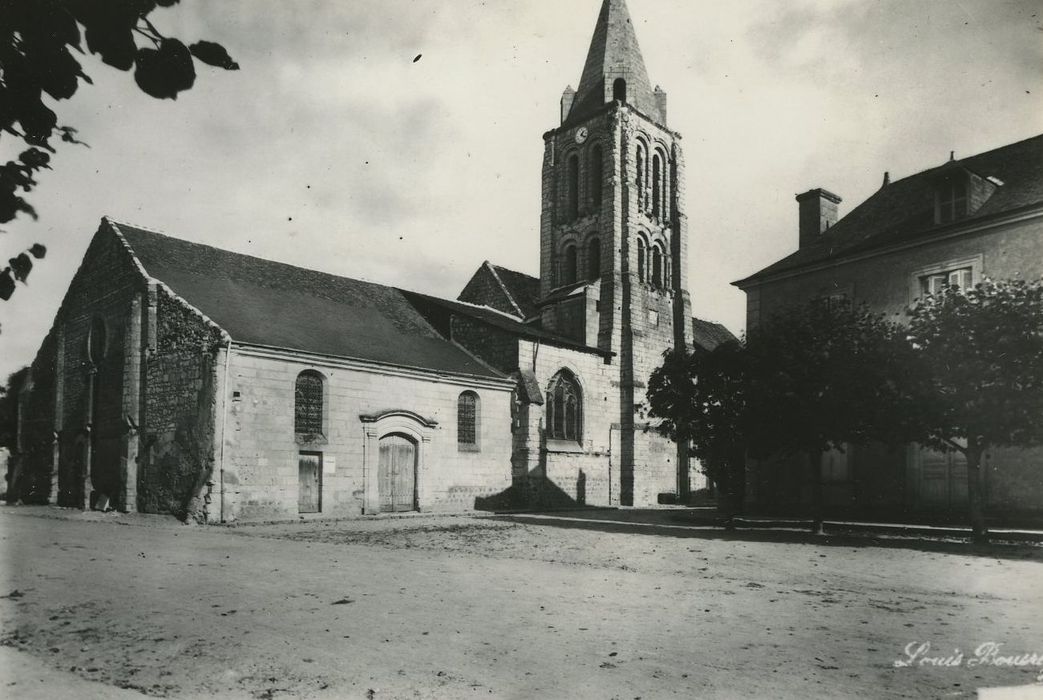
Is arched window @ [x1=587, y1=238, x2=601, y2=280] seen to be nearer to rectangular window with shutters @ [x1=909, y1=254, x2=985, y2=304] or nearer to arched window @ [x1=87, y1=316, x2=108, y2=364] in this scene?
rectangular window with shutters @ [x1=909, y1=254, x2=985, y2=304]

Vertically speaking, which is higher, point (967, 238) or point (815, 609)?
point (967, 238)

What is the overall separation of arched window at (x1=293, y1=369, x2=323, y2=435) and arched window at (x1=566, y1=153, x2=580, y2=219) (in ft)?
58.2

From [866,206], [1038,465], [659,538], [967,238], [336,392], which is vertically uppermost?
[866,206]

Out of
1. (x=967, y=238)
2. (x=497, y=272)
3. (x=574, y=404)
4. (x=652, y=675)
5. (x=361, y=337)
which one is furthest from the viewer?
(x=497, y=272)

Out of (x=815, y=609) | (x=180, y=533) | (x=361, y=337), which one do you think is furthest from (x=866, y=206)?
(x=180, y=533)

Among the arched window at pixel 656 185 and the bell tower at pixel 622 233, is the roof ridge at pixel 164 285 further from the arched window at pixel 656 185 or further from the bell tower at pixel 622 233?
the arched window at pixel 656 185

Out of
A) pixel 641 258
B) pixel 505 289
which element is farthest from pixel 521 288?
pixel 641 258

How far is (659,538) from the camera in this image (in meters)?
15.4

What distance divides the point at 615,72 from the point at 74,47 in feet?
116

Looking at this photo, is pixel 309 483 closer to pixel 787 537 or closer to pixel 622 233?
pixel 787 537

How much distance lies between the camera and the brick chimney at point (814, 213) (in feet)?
86.2

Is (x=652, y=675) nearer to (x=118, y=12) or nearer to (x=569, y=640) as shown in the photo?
(x=569, y=640)

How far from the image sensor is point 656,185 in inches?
1426

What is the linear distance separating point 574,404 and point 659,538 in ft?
48.5
